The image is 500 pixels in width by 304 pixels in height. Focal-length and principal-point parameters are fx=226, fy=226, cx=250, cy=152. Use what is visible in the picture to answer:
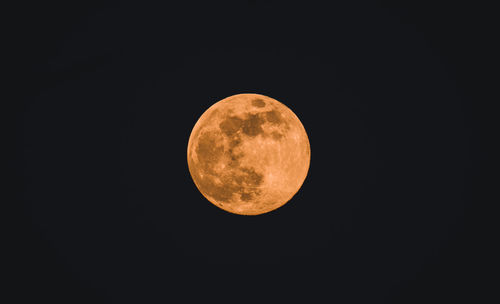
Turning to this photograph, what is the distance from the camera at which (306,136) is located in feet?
10.2

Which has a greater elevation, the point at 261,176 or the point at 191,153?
the point at 191,153

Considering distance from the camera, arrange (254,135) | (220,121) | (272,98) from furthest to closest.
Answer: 1. (272,98)
2. (220,121)
3. (254,135)

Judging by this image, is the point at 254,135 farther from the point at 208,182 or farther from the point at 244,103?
the point at 208,182

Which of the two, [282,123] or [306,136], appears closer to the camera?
[282,123]

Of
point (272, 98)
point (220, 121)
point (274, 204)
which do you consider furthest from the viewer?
point (272, 98)

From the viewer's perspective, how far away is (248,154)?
8.34 feet

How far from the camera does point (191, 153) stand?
2.98m

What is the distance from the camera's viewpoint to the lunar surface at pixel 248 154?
2566 millimetres

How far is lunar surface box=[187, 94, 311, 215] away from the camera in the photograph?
2.57 metres

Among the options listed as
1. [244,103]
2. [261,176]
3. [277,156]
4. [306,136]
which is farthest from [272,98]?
[261,176]

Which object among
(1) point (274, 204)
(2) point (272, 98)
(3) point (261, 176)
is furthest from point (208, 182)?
(2) point (272, 98)

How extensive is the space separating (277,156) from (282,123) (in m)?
0.45

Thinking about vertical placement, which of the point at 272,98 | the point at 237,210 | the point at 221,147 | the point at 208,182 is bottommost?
the point at 237,210

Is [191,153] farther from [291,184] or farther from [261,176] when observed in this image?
[291,184]
